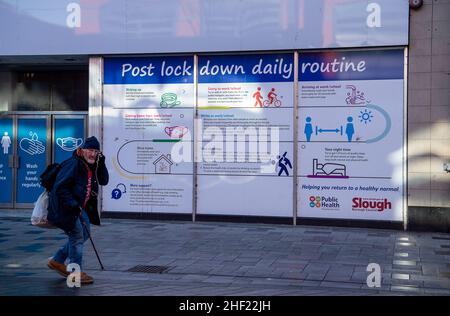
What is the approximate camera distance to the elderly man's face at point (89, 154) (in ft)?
24.7

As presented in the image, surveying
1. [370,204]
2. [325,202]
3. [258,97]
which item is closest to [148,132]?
[258,97]

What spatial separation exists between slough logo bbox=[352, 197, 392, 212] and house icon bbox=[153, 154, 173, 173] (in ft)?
12.9

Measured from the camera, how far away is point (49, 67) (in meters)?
15.4

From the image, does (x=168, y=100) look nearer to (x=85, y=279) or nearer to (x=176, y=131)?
(x=176, y=131)

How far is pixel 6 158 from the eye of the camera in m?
15.4

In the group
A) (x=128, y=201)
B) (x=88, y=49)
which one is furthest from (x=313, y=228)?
(x=88, y=49)

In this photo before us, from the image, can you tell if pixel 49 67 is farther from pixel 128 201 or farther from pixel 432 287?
pixel 432 287

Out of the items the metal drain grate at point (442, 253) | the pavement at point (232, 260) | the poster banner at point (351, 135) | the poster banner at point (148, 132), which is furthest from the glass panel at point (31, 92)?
the metal drain grate at point (442, 253)

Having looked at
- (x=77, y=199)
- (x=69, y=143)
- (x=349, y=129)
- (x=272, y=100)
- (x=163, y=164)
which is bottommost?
(x=77, y=199)

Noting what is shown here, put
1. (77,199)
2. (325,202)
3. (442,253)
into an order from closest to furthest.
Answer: (77,199), (442,253), (325,202)

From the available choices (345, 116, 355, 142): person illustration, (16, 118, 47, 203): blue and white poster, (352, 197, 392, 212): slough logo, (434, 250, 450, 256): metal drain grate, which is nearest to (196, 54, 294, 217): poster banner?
(345, 116, 355, 142): person illustration

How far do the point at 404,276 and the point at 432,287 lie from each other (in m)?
0.60

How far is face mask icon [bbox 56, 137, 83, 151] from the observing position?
15156mm

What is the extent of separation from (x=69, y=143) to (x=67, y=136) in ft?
0.58
